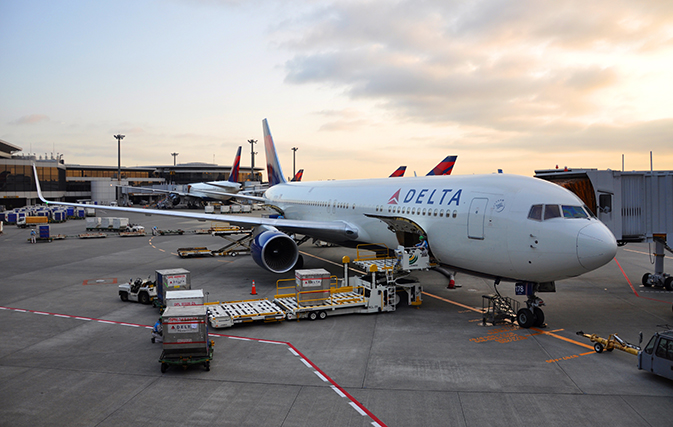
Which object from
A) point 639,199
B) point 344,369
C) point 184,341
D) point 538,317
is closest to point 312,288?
point 344,369

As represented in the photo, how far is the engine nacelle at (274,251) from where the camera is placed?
1842 cm

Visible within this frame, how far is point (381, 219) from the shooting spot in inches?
707

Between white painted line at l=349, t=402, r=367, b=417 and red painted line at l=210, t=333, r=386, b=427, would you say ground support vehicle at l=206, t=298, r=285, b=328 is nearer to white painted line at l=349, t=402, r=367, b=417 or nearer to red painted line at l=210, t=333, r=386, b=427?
red painted line at l=210, t=333, r=386, b=427

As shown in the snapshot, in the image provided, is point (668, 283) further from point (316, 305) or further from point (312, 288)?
point (312, 288)

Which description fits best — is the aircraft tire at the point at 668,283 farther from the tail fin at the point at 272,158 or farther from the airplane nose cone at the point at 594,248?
the tail fin at the point at 272,158

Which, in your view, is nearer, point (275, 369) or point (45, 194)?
point (275, 369)

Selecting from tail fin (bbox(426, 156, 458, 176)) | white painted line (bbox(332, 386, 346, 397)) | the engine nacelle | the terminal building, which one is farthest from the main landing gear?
the terminal building

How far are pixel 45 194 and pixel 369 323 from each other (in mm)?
83846

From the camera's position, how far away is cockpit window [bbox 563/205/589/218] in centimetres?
1241

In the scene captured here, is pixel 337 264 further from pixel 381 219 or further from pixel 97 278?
pixel 97 278

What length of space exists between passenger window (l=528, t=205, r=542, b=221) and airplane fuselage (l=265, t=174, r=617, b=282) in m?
0.07

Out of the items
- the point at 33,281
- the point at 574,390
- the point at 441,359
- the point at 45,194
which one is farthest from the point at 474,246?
the point at 45,194

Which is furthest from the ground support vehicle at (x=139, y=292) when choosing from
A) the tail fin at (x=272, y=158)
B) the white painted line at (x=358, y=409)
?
the tail fin at (x=272, y=158)

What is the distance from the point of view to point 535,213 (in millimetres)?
12594
